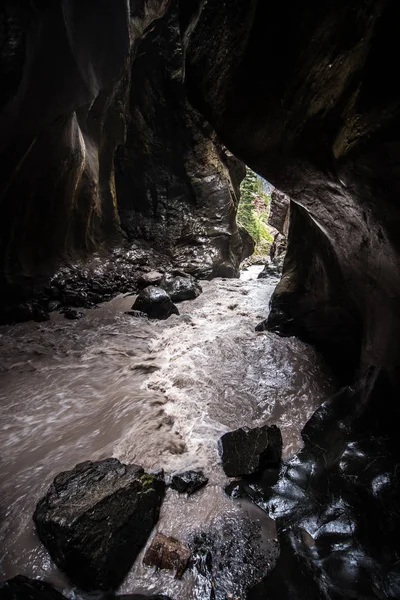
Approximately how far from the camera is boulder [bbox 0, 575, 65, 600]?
4.65 ft

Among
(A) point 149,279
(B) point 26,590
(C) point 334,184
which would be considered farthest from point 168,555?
(A) point 149,279

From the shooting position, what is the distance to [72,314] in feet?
21.0

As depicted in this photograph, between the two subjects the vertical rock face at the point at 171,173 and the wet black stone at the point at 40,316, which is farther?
the vertical rock face at the point at 171,173

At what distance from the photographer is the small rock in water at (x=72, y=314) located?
6355 millimetres

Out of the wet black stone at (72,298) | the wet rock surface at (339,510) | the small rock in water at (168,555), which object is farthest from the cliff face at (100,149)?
the wet rock surface at (339,510)

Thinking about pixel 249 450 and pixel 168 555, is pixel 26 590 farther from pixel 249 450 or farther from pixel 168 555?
pixel 249 450

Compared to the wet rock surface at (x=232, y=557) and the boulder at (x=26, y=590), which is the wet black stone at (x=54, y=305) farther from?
the wet rock surface at (x=232, y=557)

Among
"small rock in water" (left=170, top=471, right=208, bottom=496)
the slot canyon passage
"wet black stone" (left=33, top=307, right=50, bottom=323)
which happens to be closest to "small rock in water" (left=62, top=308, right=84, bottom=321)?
the slot canyon passage

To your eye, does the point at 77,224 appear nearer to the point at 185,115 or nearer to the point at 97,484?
the point at 185,115

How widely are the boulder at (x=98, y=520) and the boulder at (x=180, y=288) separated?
6.06 meters

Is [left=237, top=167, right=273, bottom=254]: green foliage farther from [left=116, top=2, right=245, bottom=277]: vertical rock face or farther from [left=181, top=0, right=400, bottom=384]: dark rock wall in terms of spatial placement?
[left=181, top=0, right=400, bottom=384]: dark rock wall

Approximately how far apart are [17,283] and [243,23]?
6.05m

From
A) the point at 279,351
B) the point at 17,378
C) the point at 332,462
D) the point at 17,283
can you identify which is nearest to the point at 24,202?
the point at 17,283

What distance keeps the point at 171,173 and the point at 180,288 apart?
5.11 meters
